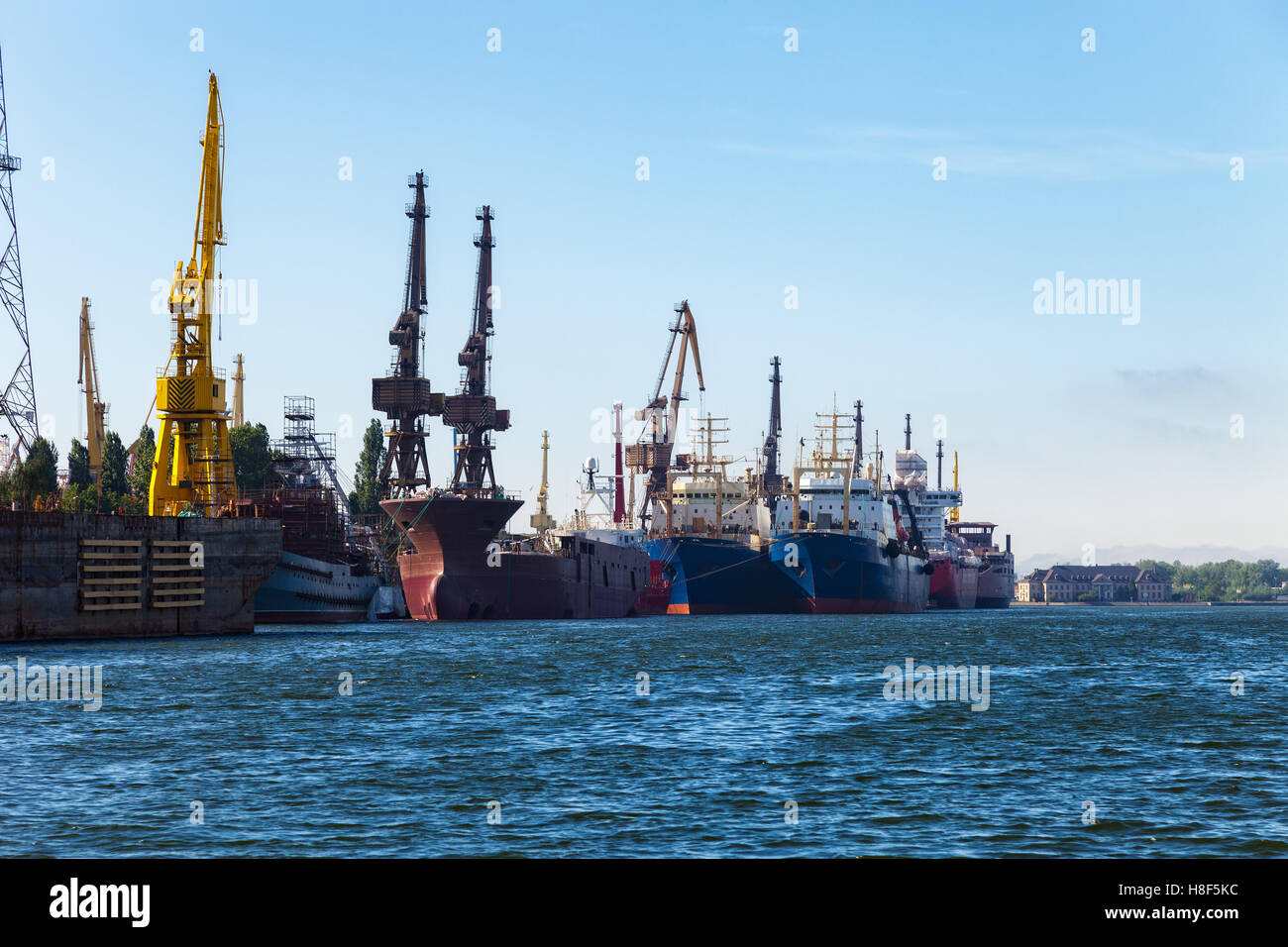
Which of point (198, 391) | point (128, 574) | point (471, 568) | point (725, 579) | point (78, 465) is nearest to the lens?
point (128, 574)

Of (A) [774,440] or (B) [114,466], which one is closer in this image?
(B) [114,466]

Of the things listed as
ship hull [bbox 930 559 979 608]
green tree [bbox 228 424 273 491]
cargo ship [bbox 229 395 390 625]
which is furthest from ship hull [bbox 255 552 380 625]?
ship hull [bbox 930 559 979 608]

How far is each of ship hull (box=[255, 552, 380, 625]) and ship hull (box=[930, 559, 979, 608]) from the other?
3914 inches

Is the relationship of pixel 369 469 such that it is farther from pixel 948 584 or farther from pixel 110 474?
pixel 948 584

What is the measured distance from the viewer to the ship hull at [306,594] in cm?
8731

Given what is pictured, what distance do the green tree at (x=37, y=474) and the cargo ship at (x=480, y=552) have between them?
78.8 ft

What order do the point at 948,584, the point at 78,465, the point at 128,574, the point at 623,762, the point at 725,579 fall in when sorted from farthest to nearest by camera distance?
the point at 948,584, the point at 725,579, the point at 78,465, the point at 128,574, the point at 623,762

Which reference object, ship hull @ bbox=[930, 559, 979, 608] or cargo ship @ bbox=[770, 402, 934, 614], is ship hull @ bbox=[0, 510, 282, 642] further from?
ship hull @ bbox=[930, 559, 979, 608]

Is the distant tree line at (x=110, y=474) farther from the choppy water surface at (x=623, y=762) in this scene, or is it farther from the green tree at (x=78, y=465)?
the choppy water surface at (x=623, y=762)

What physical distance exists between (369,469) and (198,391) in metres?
68.6

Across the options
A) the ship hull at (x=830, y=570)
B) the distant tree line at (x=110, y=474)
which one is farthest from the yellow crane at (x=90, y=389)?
the ship hull at (x=830, y=570)

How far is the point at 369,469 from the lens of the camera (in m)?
144

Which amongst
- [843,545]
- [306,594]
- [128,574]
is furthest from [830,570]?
[128,574]

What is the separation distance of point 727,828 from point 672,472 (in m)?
126
